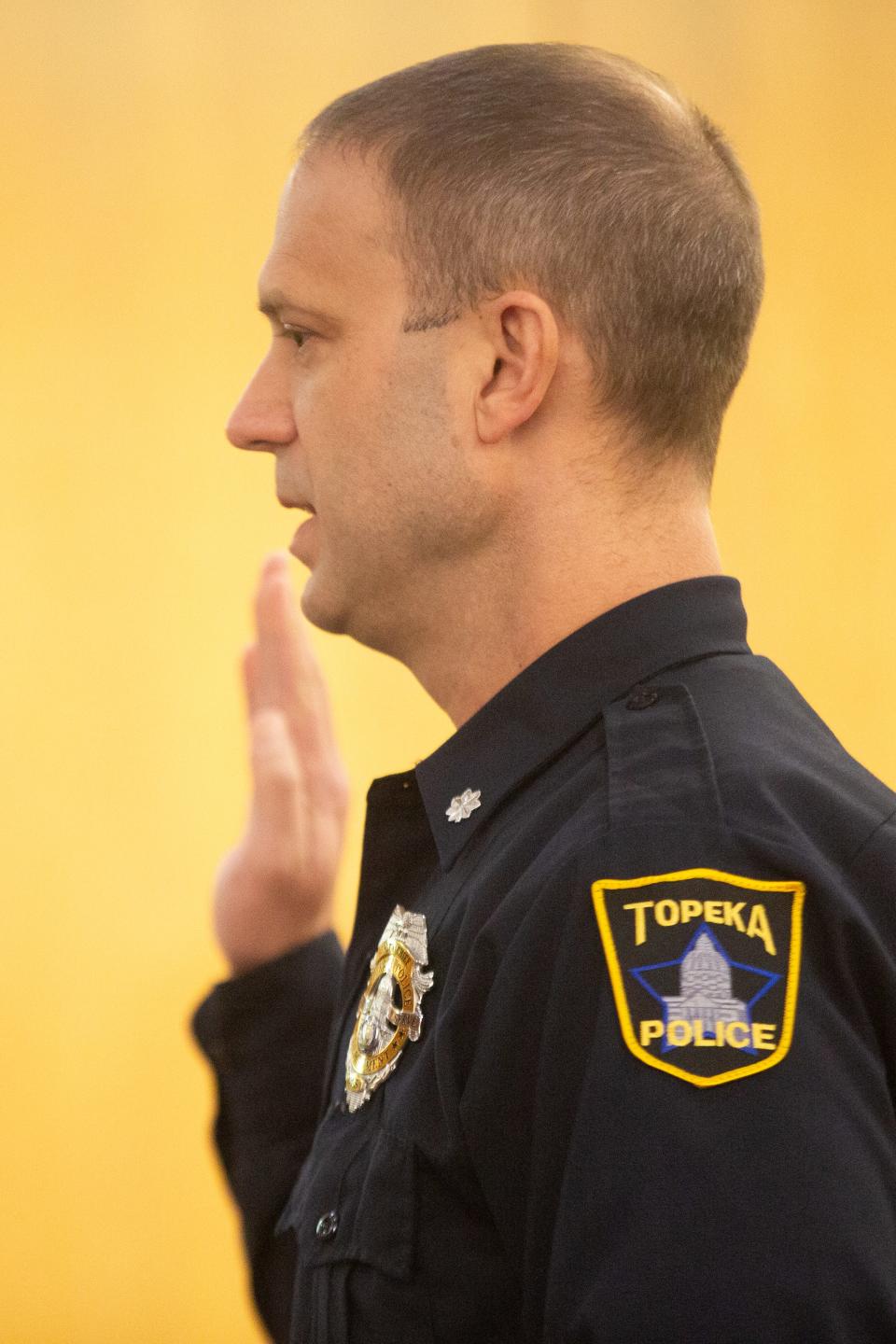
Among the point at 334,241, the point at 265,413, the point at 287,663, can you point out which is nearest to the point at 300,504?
the point at 265,413

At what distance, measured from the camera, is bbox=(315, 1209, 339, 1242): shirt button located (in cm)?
88

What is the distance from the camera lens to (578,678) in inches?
36.3

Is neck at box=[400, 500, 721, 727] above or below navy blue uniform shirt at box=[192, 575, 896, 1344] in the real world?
above

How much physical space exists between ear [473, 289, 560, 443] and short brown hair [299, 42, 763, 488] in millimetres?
17

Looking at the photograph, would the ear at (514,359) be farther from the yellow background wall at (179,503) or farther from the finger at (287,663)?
the yellow background wall at (179,503)

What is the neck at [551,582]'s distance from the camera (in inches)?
37.5

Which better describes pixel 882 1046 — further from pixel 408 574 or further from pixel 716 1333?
pixel 408 574

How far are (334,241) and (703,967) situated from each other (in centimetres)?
55

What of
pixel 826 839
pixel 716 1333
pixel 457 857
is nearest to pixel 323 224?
pixel 457 857

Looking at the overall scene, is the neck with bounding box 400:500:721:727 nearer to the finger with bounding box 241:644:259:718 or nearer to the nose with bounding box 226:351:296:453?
the nose with bounding box 226:351:296:453

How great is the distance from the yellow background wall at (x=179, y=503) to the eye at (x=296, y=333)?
1.71 metres

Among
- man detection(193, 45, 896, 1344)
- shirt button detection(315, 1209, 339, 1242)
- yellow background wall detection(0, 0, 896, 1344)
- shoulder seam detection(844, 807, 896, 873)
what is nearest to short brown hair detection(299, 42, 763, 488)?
man detection(193, 45, 896, 1344)

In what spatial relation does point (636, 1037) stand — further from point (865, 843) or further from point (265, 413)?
point (265, 413)

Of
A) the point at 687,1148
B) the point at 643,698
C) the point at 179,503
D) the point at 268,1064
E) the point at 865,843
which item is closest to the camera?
the point at 687,1148
